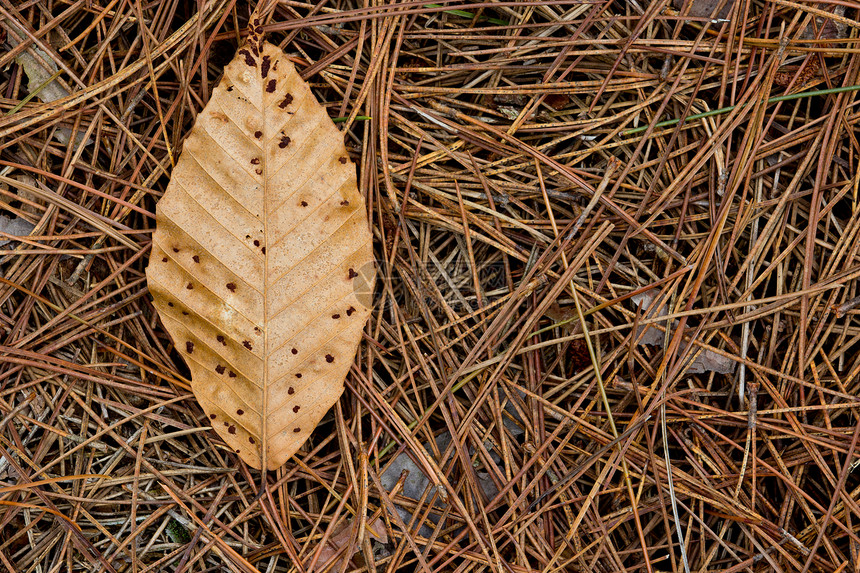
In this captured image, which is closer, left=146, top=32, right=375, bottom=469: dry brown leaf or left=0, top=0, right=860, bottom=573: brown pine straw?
left=146, top=32, right=375, bottom=469: dry brown leaf

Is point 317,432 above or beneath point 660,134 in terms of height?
beneath

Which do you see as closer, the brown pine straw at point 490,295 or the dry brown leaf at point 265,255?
the dry brown leaf at point 265,255

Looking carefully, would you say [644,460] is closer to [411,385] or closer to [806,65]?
[411,385]

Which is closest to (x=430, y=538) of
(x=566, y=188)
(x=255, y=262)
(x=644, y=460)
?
(x=644, y=460)
